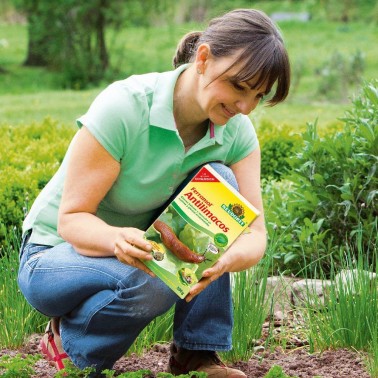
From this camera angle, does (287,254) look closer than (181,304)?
No

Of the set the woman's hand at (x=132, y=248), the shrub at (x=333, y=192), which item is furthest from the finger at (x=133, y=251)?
the shrub at (x=333, y=192)

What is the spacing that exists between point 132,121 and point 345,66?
34.0 ft

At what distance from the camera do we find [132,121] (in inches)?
113

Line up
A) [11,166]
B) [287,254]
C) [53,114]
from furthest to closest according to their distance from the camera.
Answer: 1. [53,114]
2. [11,166]
3. [287,254]

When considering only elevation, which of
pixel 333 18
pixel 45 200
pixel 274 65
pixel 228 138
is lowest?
pixel 333 18

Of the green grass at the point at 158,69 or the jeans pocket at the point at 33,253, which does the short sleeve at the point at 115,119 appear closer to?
the jeans pocket at the point at 33,253

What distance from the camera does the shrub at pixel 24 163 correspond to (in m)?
4.84

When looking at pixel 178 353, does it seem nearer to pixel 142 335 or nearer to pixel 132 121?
pixel 142 335

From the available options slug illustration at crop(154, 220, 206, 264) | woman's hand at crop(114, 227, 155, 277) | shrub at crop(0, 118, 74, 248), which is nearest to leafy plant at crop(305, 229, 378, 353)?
slug illustration at crop(154, 220, 206, 264)

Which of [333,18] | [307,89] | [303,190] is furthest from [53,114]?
[333,18]

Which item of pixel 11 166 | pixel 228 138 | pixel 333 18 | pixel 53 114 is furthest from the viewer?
pixel 333 18

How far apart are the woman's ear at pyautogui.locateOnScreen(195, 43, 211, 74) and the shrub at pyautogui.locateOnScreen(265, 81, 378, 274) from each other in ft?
4.48

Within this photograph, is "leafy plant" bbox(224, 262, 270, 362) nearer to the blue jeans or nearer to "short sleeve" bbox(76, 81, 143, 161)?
the blue jeans

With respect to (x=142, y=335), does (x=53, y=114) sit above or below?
below
